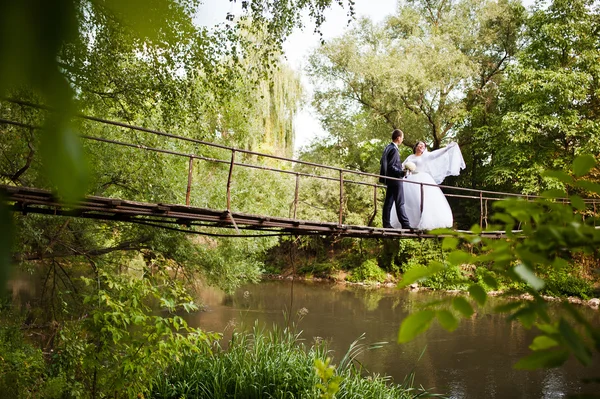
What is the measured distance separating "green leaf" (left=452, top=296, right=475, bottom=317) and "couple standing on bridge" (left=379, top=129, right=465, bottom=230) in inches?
188

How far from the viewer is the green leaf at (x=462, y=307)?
649 mm

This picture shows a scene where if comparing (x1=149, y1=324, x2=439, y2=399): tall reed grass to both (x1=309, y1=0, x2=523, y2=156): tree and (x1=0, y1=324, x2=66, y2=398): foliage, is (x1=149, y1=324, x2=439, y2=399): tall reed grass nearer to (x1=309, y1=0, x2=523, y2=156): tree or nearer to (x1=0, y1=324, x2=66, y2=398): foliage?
(x1=0, y1=324, x2=66, y2=398): foliage

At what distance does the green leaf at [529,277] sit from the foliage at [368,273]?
16243 mm

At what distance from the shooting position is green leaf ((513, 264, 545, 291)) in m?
0.52

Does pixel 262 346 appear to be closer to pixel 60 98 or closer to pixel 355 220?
pixel 60 98

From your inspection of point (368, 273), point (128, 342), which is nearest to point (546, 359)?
point (128, 342)

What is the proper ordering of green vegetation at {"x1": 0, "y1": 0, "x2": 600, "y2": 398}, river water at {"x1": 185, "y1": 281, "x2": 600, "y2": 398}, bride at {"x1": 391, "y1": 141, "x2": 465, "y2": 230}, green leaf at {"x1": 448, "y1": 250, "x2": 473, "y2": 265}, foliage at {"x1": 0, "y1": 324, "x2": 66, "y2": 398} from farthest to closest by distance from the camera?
river water at {"x1": 185, "y1": 281, "x2": 600, "y2": 398}
bride at {"x1": 391, "y1": 141, "x2": 465, "y2": 230}
foliage at {"x1": 0, "y1": 324, "x2": 66, "y2": 398}
green leaf at {"x1": 448, "y1": 250, "x2": 473, "y2": 265}
green vegetation at {"x1": 0, "y1": 0, "x2": 600, "y2": 398}

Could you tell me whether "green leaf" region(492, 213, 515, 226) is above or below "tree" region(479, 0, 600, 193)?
below

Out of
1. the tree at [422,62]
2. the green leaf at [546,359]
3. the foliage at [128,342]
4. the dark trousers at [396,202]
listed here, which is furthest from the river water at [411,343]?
the tree at [422,62]

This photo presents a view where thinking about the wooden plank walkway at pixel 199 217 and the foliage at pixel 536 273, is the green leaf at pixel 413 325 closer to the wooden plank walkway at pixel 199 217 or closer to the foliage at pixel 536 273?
the foliage at pixel 536 273

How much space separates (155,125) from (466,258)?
19.7 feet

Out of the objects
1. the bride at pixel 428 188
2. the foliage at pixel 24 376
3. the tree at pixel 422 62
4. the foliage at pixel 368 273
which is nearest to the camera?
the foliage at pixel 24 376

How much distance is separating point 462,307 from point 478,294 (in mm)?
40

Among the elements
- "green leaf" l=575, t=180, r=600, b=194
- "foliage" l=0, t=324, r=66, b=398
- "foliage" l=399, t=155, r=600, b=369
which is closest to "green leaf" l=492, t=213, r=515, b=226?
"foliage" l=399, t=155, r=600, b=369
